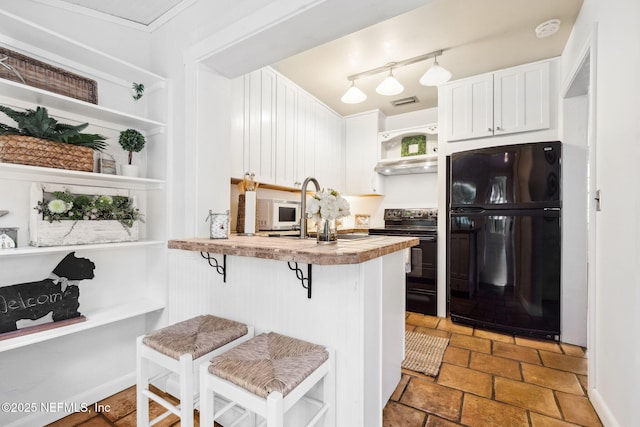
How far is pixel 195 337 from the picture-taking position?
135 centimetres

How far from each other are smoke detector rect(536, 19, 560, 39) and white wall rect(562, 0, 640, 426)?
1.38ft

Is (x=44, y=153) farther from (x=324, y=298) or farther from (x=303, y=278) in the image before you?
(x=324, y=298)

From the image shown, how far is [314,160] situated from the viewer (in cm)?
364

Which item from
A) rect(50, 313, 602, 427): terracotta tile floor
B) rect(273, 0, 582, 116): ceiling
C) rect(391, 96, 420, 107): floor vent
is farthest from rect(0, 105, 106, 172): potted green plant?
rect(391, 96, 420, 107): floor vent

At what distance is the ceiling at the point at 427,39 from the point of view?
1.97m

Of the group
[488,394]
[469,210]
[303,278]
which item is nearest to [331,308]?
[303,278]

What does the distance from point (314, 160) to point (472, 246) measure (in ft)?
6.58

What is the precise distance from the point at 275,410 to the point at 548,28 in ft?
10.2

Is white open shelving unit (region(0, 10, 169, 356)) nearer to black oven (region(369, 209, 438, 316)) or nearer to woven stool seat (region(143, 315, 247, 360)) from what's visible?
woven stool seat (region(143, 315, 247, 360))

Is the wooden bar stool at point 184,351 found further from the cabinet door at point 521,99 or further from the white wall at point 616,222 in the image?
the cabinet door at point 521,99

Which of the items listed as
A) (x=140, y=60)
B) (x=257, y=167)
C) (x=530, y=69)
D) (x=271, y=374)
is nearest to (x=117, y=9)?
(x=140, y=60)

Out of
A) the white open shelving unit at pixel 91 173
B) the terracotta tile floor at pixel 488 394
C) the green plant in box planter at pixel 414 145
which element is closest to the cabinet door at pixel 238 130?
the white open shelving unit at pixel 91 173

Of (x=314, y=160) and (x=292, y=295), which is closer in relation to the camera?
(x=292, y=295)

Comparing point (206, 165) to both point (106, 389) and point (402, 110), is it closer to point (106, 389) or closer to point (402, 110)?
point (106, 389)
